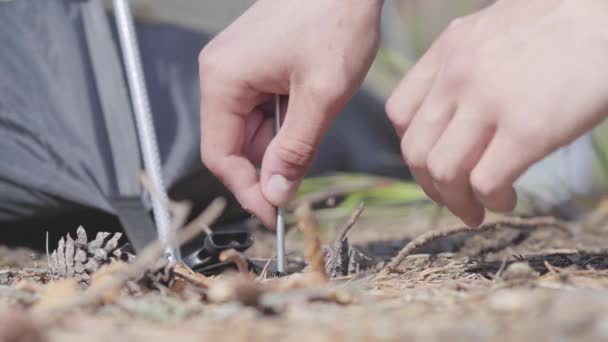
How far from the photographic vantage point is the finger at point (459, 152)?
0.81 meters

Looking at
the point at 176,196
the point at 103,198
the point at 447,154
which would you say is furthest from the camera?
the point at 176,196

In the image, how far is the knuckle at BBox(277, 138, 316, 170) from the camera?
1.04 meters

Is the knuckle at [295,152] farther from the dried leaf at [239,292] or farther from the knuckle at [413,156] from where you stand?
the dried leaf at [239,292]

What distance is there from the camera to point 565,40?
2.56 ft

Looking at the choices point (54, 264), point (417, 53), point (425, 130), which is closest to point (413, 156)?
point (425, 130)

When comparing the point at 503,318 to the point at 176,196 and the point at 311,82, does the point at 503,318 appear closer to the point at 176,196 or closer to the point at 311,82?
the point at 311,82

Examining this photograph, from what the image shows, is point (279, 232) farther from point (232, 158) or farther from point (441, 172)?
point (441, 172)

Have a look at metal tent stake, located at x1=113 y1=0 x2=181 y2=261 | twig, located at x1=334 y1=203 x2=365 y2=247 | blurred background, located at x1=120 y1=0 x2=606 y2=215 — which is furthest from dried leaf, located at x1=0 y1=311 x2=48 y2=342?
blurred background, located at x1=120 y1=0 x2=606 y2=215

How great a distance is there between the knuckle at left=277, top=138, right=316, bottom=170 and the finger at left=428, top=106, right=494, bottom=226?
23 centimetres

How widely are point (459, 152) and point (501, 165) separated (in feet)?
0.17

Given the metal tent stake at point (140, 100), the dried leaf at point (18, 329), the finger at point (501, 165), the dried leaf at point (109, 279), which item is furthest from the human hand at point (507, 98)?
the metal tent stake at point (140, 100)

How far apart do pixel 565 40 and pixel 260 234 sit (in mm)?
1544

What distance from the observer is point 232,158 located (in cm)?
112

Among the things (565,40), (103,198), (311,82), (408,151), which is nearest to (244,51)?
(311,82)
